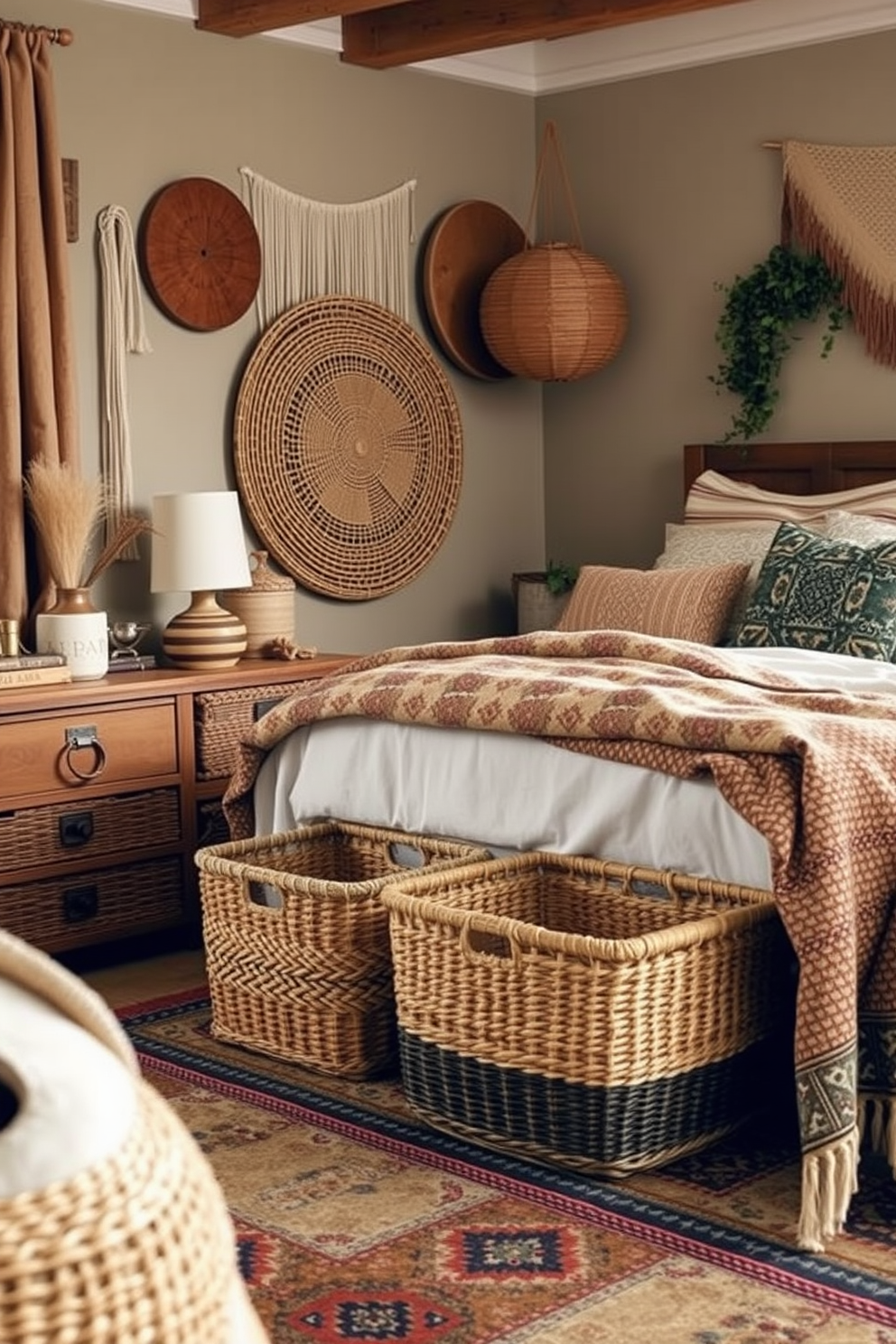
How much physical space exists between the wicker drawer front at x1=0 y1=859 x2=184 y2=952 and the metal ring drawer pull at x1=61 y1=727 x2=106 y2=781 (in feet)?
0.80

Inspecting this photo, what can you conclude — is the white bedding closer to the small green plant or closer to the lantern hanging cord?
the small green plant

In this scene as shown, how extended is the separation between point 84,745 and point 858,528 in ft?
6.78

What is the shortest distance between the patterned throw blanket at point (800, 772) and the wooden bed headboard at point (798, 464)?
5.91 feet

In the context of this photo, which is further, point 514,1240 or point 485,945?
point 485,945

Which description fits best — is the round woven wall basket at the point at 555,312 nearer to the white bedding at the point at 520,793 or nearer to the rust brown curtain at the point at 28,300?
the rust brown curtain at the point at 28,300

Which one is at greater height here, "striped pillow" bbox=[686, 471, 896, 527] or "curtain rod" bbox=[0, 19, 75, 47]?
"curtain rod" bbox=[0, 19, 75, 47]

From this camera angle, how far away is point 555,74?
5859mm

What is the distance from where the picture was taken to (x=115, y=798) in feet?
14.0

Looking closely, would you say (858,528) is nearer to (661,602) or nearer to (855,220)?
(661,602)

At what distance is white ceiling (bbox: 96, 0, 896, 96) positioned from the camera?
516cm

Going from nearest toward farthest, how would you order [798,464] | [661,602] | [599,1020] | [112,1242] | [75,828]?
1. [112,1242]
2. [599,1020]
3. [75,828]
4. [661,602]
5. [798,464]

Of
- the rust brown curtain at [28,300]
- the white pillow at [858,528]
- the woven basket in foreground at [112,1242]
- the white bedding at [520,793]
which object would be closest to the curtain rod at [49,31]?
the rust brown curtain at [28,300]

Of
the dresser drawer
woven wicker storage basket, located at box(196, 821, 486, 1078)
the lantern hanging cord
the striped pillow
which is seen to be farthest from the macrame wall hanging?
woven wicker storage basket, located at box(196, 821, 486, 1078)

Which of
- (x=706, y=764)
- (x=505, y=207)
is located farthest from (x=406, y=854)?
(x=505, y=207)
